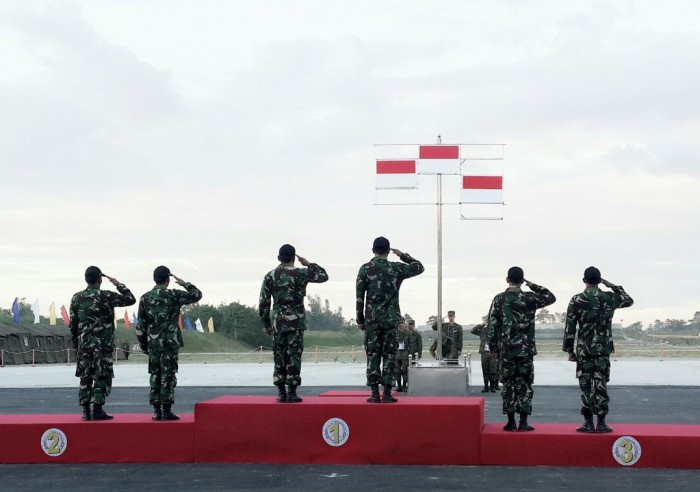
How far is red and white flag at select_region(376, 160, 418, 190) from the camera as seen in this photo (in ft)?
67.1

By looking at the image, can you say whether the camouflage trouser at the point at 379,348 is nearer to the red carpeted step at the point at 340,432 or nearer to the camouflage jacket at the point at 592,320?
the red carpeted step at the point at 340,432

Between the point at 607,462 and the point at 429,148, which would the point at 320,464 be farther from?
the point at 429,148

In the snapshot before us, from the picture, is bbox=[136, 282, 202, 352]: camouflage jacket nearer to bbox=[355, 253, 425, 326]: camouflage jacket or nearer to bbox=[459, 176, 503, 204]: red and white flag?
bbox=[355, 253, 425, 326]: camouflage jacket

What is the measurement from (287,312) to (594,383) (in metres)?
3.48

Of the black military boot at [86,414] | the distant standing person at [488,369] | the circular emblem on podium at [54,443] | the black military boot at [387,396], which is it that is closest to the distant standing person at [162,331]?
the black military boot at [86,414]

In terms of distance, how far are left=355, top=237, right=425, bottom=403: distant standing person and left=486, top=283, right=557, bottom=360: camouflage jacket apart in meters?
1.00

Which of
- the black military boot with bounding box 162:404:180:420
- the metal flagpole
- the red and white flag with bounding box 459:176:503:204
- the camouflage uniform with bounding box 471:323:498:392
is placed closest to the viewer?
the black military boot with bounding box 162:404:180:420

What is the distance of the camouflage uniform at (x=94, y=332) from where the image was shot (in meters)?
11.5

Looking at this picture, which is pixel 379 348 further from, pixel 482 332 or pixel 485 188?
pixel 482 332

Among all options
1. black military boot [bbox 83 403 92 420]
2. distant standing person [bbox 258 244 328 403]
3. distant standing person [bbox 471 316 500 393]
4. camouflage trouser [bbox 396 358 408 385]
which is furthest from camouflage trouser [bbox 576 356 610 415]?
camouflage trouser [bbox 396 358 408 385]

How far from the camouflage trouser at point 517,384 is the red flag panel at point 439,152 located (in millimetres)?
10050

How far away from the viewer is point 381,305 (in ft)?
36.4

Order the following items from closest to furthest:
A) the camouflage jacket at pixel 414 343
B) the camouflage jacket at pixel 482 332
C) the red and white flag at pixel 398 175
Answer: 1. the red and white flag at pixel 398 175
2. the camouflage jacket at pixel 482 332
3. the camouflage jacket at pixel 414 343

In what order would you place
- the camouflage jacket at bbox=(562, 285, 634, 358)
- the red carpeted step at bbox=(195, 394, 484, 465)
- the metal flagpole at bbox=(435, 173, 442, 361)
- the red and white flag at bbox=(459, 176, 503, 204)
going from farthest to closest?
1. the red and white flag at bbox=(459, 176, 503, 204)
2. the metal flagpole at bbox=(435, 173, 442, 361)
3. the camouflage jacket at bbox=(562, 285, 634, 358)
4. the red carpeted step at bbox=(195, 394, 484, 465)
